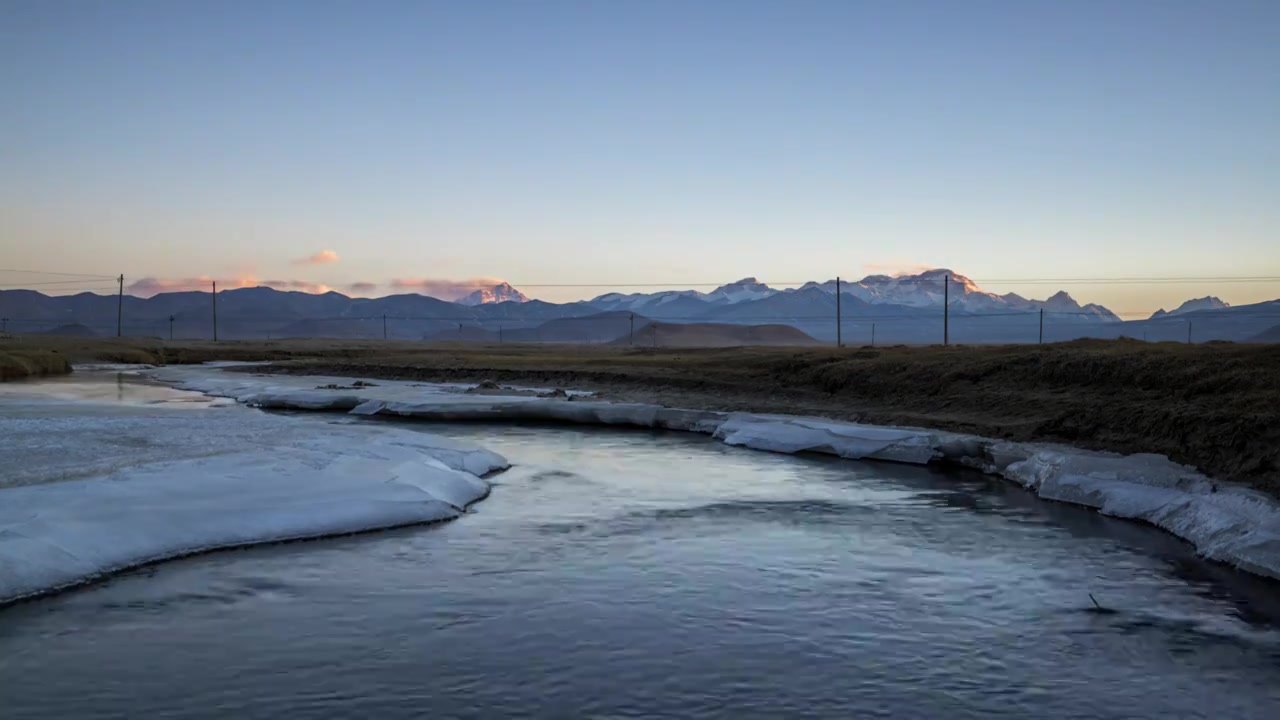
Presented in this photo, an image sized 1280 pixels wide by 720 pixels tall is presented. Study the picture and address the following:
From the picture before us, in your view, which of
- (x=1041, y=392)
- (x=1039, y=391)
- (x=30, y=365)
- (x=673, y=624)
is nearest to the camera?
(x=673, y=624)

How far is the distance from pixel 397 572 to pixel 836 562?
5.20 meters

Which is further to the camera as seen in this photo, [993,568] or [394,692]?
[993,568]

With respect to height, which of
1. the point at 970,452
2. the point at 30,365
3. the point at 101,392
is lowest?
the point at 970,452

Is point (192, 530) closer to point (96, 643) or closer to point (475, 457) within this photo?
point (96, 643)

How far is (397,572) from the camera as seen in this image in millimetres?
11172

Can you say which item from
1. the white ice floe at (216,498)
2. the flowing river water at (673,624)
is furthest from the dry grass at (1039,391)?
the white ice floe at (216,498)

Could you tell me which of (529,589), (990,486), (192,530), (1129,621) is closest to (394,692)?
(529,589)

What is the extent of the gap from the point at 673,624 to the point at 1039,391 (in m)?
18.4

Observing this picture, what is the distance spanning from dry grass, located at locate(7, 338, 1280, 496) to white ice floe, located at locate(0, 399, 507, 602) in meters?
11.6

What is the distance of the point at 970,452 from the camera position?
1969 cm

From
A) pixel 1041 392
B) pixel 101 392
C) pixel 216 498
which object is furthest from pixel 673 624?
pixel 101 392

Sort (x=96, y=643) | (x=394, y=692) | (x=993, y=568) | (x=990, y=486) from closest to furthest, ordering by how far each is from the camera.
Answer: (x=394, y=692) → (x=96, y=643) → (x=993, y=568) → (x=990, y=486)

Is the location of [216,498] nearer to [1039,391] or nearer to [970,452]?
[970,452]

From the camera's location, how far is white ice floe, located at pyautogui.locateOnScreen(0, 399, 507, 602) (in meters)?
10.8
